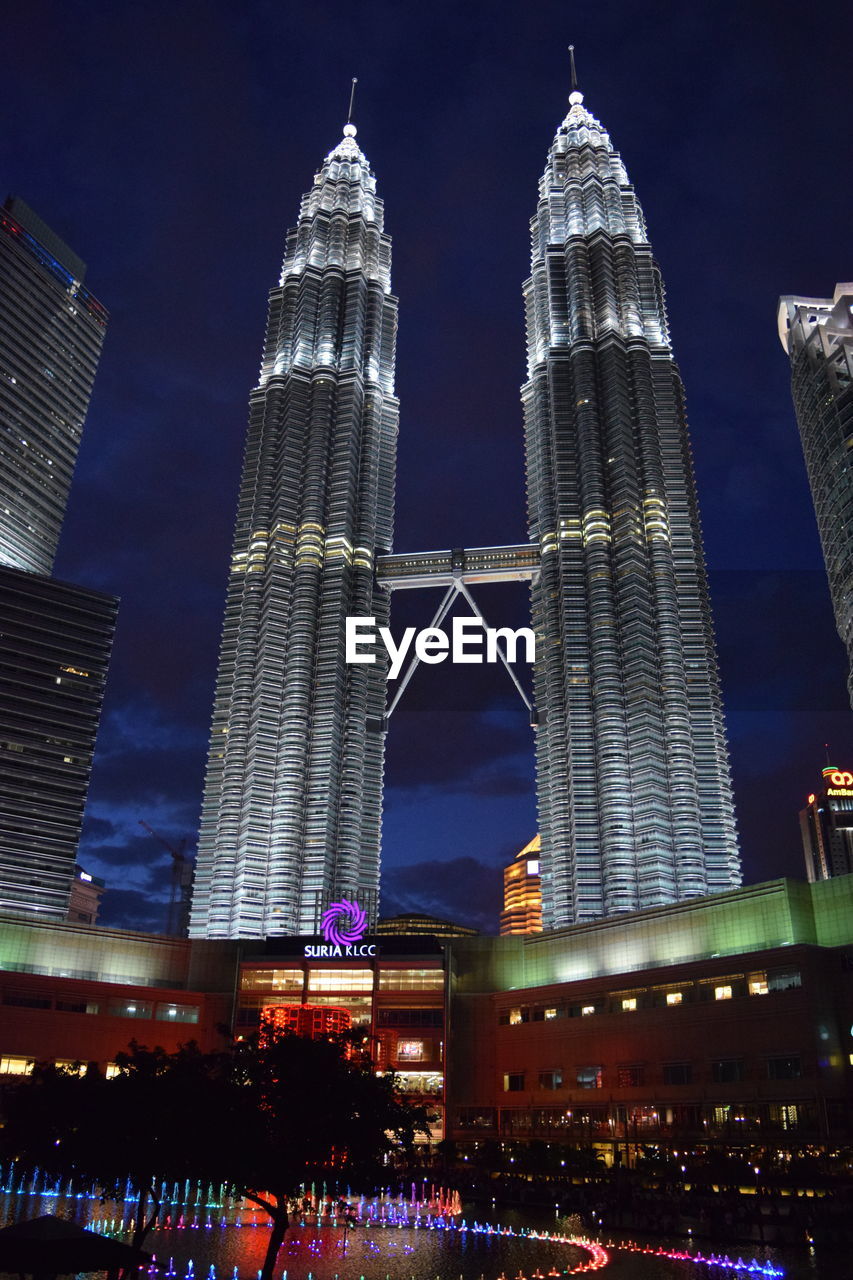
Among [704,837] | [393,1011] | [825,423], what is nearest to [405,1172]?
[393,1011]

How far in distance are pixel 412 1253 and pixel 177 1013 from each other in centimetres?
11026

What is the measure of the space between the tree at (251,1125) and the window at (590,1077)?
293 feet

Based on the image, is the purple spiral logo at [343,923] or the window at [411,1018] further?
the purple spiral logo at [343,923]

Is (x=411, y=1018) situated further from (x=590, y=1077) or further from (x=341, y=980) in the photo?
(x=590, y=1077)

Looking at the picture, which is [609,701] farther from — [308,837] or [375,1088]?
[375,1088]

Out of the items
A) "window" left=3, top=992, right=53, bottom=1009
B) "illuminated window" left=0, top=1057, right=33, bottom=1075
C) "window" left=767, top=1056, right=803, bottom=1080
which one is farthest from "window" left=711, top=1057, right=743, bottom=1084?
"window" left=3, top=992, right=53, bottom=1009

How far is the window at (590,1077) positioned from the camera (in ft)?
443

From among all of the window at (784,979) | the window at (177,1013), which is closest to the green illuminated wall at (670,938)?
the window at (784,979)

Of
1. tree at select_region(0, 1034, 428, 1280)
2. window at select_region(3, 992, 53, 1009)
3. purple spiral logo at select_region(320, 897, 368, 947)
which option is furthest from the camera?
purple spiral logo at select_region(320, 897, 368, 947)

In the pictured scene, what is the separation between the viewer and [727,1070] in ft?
389

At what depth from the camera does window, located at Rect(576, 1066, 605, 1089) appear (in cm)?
13500

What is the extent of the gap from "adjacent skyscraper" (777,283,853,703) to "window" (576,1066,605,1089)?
251ft

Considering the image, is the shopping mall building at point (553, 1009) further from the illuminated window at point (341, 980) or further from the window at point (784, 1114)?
the illuminated window at point (341, 980)

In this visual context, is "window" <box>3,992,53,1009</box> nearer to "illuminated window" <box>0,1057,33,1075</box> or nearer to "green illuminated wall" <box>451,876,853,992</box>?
"illuminated window" <box>0,1057,33,1075</box>
